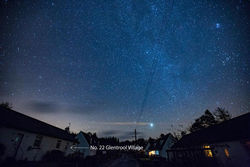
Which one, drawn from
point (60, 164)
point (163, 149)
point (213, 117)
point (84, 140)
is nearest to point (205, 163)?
point (60, 164)

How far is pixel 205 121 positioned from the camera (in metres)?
42.5

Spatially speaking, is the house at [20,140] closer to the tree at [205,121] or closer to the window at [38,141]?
the window at [38,141]

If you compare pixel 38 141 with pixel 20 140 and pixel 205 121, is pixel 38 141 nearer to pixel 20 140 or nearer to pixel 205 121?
pixel 20 140

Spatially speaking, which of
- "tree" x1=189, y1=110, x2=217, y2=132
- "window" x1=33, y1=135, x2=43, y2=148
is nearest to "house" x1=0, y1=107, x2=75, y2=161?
"window" x1=33, y1=135, x2=43, y2=148

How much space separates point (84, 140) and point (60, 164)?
98.0 ft

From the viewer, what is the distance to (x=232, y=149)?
→ 11875 millimetres

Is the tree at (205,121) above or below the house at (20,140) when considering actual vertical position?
above

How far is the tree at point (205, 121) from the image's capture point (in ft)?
135

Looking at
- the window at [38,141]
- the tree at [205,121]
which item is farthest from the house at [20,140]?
the tree at [205,121]

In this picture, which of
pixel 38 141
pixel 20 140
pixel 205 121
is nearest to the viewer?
pixel 20 140


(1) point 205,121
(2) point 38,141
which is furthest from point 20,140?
(1) point 205,121

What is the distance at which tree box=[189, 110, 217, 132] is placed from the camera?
4121 cm

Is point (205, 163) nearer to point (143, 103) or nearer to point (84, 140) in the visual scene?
point (143, 103)

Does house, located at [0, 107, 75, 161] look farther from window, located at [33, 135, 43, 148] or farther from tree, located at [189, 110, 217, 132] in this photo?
tree, located at [189, 110, 217, 132]
